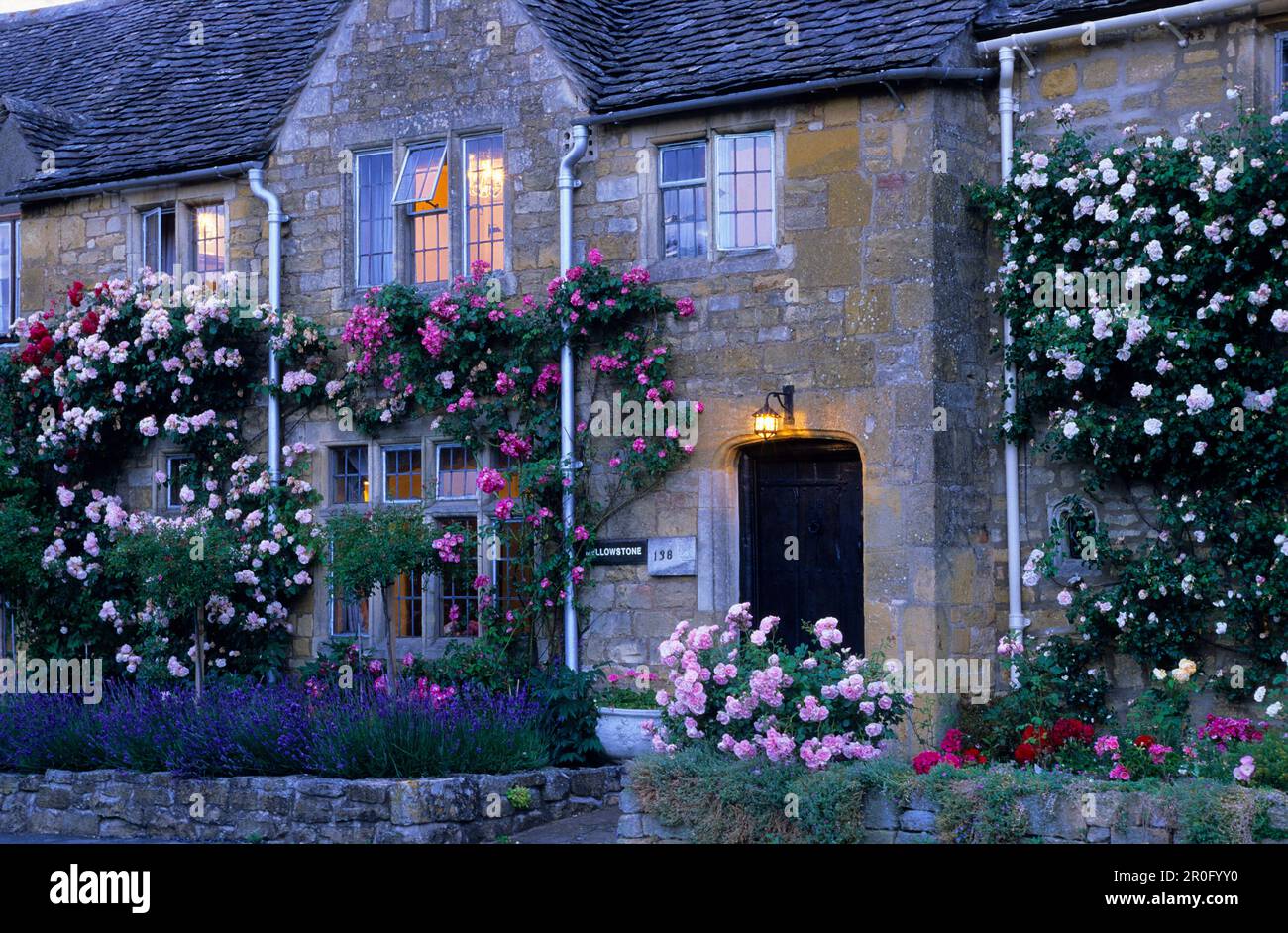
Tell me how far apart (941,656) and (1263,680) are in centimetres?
222

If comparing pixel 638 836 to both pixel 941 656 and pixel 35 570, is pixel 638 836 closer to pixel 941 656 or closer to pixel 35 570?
pixel 941 656

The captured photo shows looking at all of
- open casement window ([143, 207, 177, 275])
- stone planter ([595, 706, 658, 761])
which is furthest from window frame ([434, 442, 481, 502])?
open casement window ([143, 207, 177, 275])

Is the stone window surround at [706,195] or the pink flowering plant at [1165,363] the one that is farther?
the stone window surround at [706,195]

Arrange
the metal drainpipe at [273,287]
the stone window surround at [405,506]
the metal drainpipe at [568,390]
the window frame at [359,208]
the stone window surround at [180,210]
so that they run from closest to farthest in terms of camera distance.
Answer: the metal drainpipe at [568,390] < the stone window surround at [405,506] < the window frame at [359,208] < the metal drainpipe at [273,287] < the stone window surround at [180,210]

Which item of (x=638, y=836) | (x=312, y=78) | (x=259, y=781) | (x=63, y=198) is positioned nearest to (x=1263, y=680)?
(x=638, y=836)

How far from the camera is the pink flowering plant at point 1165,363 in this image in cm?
1177

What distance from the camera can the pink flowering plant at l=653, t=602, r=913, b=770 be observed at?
31.9 ft

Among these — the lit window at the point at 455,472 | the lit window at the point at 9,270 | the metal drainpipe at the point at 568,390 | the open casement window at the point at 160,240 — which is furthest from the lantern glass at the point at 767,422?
the lit window at the point at 9,270

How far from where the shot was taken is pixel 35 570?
1599 cm

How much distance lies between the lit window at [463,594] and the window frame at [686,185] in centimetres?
301

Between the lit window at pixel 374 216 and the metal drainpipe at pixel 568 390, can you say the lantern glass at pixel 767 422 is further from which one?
the lit window at pixel 374 216

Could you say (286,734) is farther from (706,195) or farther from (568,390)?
(706,195)

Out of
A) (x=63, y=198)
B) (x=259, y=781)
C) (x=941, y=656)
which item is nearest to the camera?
(x=259, y=781)

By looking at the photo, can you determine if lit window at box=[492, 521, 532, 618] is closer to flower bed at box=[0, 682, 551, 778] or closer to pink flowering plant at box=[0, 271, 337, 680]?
flower bed at box=[0, 682, 551, 778]
